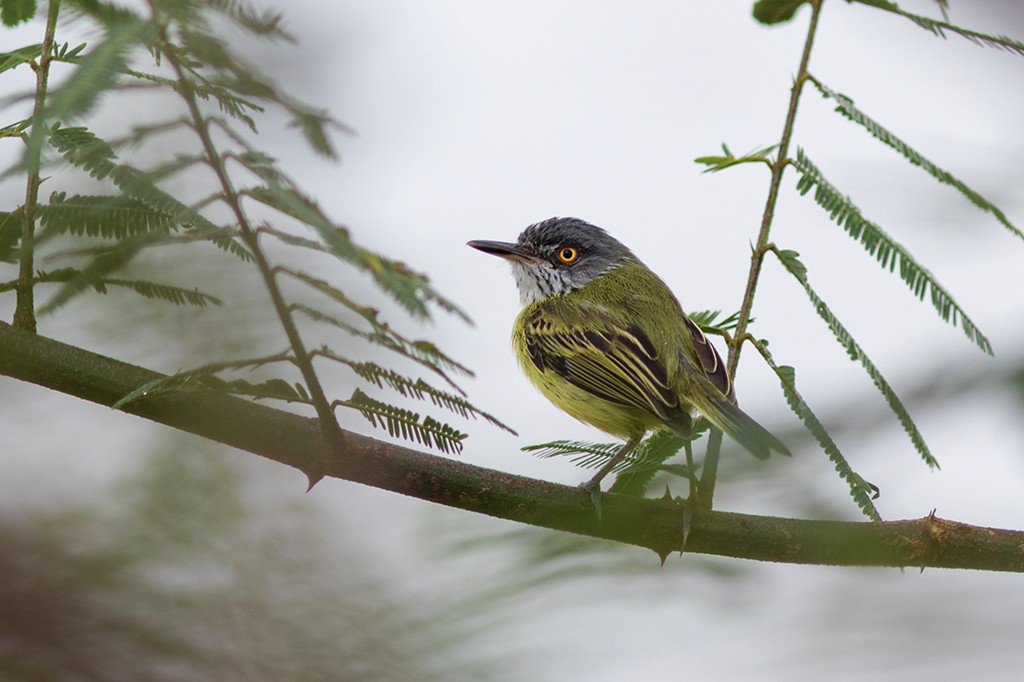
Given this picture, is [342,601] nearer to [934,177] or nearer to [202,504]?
[202,504]

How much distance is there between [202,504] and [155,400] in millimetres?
252

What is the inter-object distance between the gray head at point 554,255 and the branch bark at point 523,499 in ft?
7.98

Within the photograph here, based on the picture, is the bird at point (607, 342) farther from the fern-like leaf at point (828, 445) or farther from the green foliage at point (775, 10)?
the green foliage at point (775, 10)

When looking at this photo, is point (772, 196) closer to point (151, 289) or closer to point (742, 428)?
point (742, 428)

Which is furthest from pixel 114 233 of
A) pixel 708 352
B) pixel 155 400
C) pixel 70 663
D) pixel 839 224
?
pixel 708 352

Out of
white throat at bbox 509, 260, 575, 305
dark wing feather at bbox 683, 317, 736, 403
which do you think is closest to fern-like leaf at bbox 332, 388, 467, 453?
dark wing feather at bbox 683, 317, 736, 403

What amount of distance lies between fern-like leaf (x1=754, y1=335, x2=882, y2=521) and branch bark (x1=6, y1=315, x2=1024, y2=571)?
0.10 meters

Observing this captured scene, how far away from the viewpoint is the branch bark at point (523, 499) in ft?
7.41

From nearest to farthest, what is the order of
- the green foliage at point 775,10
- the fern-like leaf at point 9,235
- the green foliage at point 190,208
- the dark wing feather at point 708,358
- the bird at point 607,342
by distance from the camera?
the green foliage at point 190,208
the fern-like leaf at point 9,235
the green foliage at point 775,10
the bird at point 607,342
the dark wing feather at point 708,358

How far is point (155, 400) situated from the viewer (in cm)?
220

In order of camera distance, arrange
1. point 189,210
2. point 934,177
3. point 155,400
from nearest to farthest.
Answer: point 189,210 → point 155,400 → point 934,177

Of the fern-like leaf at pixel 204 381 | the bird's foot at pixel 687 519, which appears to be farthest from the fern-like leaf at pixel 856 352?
the fern-like leaf at pixel 204 381

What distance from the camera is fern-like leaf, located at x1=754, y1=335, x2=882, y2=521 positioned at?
7.95ft

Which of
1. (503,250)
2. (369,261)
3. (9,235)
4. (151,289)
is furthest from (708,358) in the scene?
(369,261)
